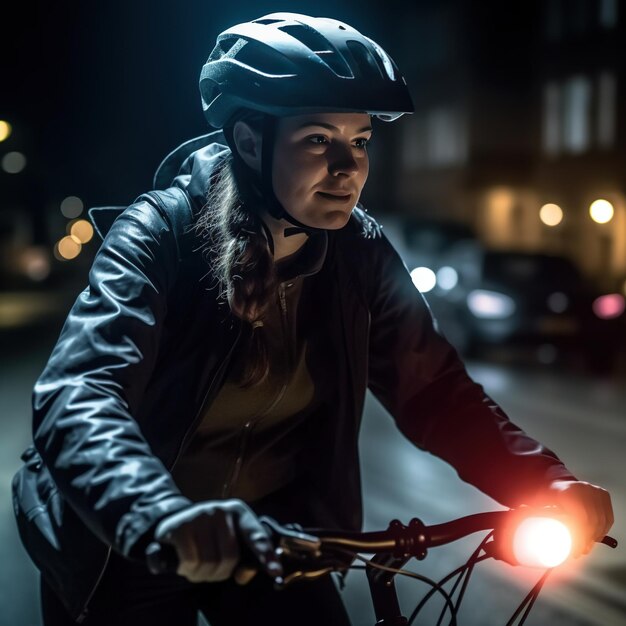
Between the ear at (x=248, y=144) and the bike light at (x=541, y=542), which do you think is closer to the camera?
the bike light at (x=541, y=542)

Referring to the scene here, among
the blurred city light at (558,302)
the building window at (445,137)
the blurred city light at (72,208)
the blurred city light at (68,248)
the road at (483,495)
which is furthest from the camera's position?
the blurred city light at (72,208)

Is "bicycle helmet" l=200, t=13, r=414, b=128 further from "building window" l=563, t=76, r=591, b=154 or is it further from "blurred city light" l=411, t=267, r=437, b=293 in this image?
"building window" l=563, t=76, r=591, b=154

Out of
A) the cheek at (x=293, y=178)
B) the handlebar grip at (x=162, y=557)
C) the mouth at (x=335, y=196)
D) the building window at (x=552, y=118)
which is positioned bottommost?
the building window at (x=552, y=118)

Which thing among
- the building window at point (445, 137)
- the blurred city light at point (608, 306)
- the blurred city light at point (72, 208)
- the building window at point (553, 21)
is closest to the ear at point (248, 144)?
the blurred city light at point (608, 306)

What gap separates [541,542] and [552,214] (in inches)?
1402

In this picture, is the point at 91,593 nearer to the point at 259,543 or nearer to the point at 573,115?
the point at 259,543

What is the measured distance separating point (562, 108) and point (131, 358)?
1486 inches

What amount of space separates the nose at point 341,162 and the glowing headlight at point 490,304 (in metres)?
13.8

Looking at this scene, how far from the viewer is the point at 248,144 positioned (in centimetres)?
277

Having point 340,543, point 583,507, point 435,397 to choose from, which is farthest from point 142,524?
point 435,397

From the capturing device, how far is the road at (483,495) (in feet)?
18.0

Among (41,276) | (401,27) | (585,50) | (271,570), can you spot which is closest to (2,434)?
(271,570)

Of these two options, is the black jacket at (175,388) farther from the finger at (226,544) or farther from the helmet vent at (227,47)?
the helmet vent at (227,47)

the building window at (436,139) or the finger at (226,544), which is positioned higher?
the finger at (226,544)
